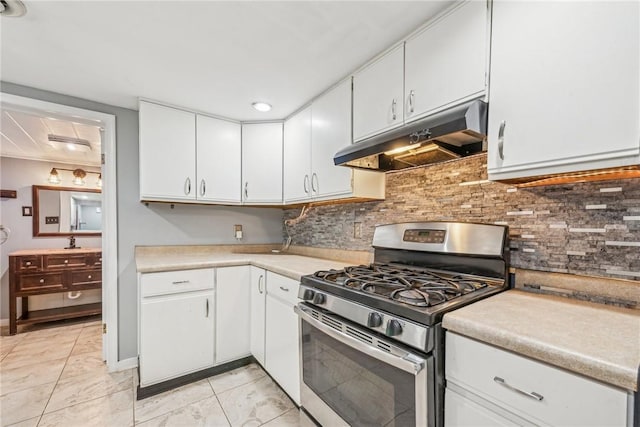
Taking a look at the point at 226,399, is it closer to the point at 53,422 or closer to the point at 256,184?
the point at 53,422

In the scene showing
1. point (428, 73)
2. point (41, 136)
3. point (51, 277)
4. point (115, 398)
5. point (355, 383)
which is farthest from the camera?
point (51, 277)

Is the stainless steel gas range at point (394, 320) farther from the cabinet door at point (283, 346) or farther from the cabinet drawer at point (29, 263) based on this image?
the cabinet drawer at point (29, 263)

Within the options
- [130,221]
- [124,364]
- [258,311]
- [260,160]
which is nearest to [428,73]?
[260,160]

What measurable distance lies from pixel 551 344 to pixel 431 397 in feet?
1.31

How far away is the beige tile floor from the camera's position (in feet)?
5.50

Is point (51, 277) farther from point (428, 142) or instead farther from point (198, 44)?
point (428, 142)

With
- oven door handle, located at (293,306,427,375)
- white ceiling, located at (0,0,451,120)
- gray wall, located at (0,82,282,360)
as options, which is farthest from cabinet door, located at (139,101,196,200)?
oven door handle, located at (293,306,427,375)

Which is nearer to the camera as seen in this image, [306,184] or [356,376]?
[356,376]

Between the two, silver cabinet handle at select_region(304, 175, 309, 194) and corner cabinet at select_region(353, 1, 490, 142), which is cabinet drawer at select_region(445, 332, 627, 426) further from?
silver cabinet handle at select_region(304, 175, 309, 194)

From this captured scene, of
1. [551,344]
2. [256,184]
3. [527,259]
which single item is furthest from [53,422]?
[527,259]

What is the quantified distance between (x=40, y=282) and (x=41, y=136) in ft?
5.61

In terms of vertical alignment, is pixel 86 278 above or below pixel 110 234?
below

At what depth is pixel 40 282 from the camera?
130 inches

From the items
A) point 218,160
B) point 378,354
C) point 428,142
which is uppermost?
point 218,160
